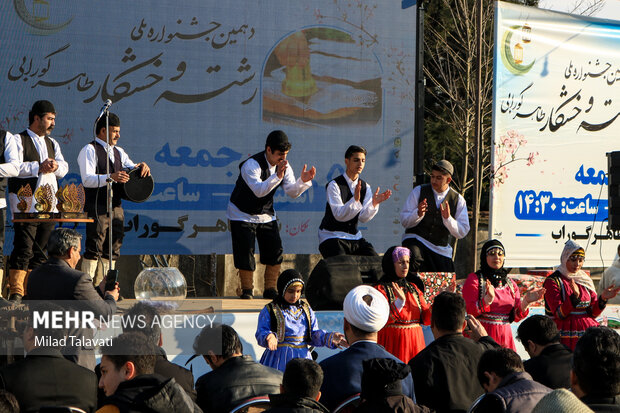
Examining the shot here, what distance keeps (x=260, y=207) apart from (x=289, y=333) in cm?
221

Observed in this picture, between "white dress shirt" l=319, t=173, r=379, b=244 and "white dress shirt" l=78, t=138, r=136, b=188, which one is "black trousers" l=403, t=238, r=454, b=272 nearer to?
"white dress shirt" l=319, t=173, r=379, b=244

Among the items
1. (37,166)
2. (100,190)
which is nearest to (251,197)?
(100,190)

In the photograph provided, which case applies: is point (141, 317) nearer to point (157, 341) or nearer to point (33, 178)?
point (157, 341)

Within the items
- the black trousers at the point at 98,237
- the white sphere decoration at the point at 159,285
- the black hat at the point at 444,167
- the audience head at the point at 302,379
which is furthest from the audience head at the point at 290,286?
the black hat at the point at 444,167

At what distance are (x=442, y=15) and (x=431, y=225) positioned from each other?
9.23 metres

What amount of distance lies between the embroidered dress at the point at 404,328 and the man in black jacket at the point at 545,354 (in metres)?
1.38

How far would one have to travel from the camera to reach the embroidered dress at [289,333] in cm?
516

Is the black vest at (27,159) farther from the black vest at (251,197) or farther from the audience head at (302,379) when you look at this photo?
the audience head at (302,379)

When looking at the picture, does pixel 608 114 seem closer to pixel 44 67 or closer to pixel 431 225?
pixel 431 225

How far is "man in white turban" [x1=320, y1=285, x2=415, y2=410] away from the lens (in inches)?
143

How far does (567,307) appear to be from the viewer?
627 cm

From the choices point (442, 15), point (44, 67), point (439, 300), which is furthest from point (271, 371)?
point (442, 15)

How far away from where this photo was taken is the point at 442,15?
1540cm

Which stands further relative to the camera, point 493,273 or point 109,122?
point 109,122
